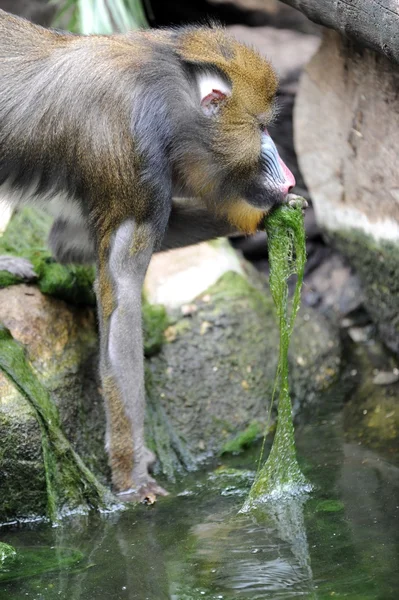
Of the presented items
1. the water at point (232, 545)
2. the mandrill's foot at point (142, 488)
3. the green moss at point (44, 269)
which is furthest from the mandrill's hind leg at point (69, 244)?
the water at point (232, 545)

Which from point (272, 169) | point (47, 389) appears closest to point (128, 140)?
point (272, 169)

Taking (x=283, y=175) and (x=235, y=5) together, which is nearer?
(x=283, y=175)

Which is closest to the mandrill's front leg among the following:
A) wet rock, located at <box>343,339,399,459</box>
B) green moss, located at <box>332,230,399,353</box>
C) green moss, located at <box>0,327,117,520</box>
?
green moss, located at <box>0,327,117,520</box>

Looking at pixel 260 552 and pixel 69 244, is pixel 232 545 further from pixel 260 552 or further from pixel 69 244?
pixel 69 244

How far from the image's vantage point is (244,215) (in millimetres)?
4719

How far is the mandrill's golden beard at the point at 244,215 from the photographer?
4.66 m

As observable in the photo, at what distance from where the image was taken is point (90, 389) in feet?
16.9

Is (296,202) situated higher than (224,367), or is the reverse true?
(296,202)

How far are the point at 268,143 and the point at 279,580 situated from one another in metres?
1.98

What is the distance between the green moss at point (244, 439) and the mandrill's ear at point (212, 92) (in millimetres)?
1811

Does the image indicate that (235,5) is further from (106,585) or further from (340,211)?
(106,585)

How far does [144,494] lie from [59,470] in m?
0.41

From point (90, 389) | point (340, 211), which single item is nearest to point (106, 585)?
point (90, 389)

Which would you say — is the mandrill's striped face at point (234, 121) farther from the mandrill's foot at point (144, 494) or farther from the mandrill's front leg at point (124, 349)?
the mandrill's foot at point (144, 494)
